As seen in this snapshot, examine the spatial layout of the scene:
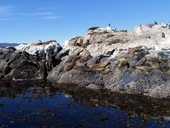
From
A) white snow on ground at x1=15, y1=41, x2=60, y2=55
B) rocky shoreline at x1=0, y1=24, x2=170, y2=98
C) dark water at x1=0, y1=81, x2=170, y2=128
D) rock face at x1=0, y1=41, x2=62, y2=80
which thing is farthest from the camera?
white snow on ground at x1=15, y1=41, x2=60, y2=55

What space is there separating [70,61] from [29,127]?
33.4 metres

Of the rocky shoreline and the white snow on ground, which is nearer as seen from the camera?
the rocky shoreline

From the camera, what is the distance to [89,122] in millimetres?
30344

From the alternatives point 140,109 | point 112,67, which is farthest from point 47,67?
point 140,109

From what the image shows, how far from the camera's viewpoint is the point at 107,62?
54.3 meters

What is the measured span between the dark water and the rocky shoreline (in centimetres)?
347

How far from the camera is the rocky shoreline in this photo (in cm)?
4584

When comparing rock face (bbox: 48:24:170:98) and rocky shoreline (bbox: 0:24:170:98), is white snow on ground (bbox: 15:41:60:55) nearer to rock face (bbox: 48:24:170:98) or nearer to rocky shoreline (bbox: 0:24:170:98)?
rocky shoreline (bbox: 0:24:170:98)

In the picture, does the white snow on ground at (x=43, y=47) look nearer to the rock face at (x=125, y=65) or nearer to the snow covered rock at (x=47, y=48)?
the snow covered rock at (x=47, y=48)

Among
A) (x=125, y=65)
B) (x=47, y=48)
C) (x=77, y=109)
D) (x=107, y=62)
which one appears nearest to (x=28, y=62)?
(x=47, y=48)

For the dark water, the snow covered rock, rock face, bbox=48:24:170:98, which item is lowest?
the dark water

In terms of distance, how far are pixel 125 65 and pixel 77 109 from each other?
16446mm

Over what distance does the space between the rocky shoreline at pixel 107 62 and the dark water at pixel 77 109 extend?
347 cm

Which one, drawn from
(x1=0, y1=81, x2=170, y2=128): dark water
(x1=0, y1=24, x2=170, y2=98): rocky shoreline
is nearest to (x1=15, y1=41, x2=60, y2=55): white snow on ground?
(x1=0, y1=24, x2=170, y2=98): rocky shoreline
